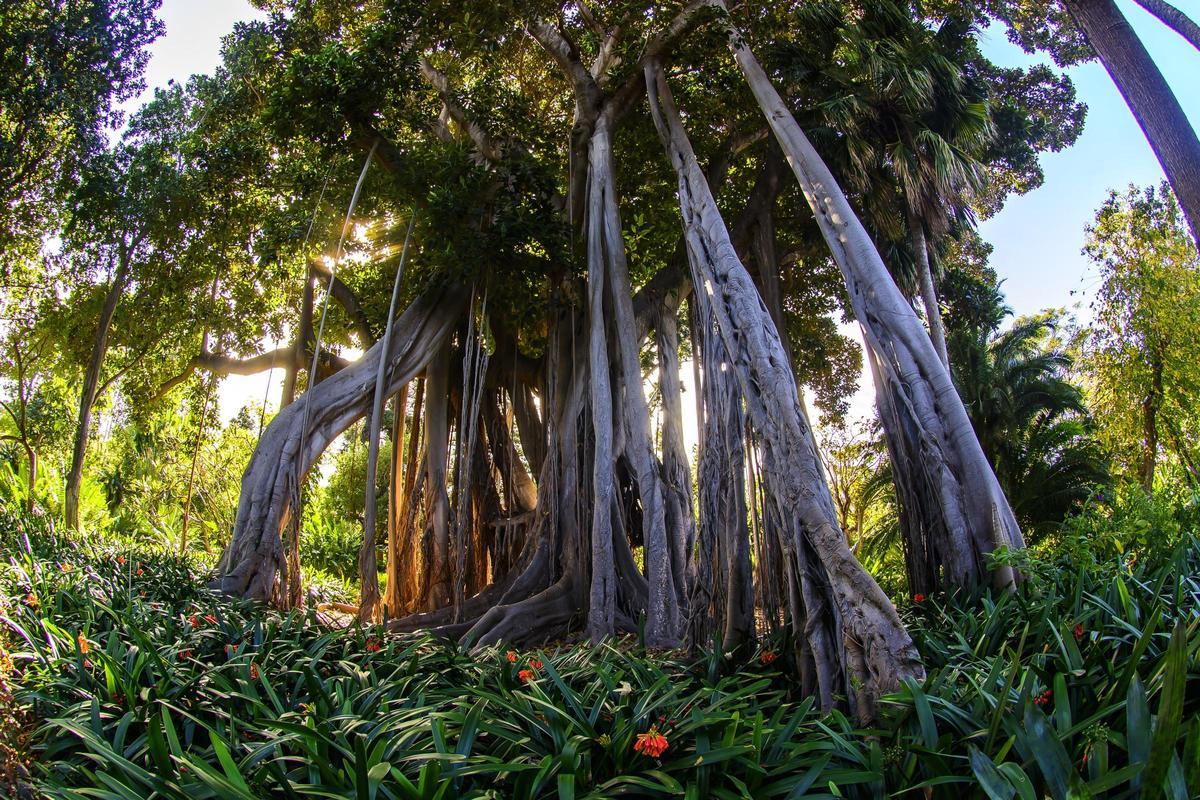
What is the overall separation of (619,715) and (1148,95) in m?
4.32

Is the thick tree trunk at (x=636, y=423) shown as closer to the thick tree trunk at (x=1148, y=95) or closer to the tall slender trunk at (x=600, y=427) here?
the tall slender trunk at (x=600, y=427)

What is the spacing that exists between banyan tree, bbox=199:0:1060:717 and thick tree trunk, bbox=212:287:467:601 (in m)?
0.02

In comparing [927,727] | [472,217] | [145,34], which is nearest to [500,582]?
[472,217]

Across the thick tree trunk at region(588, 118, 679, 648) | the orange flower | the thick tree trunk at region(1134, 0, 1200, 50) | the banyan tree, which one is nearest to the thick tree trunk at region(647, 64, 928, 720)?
the banyan tree

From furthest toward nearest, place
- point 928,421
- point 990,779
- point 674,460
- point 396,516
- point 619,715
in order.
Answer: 1. point 396,516
2. point 674,460
3. point 928,421
4. point 619,715
5. point 990,779

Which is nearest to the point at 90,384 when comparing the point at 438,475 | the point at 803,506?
the point at 438,475

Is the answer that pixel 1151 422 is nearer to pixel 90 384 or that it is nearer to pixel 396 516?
pixel 396 516

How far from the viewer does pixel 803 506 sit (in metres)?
3.03

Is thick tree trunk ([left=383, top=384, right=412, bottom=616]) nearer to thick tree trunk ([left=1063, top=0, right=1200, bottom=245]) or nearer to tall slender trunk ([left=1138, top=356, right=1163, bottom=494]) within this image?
thick tree trunk ([left=1063, top=0, right=1200, bottom=245])

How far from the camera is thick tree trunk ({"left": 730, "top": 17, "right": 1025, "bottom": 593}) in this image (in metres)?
3.96

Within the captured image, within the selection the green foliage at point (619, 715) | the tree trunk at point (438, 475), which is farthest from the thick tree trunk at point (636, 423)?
the tree trunk at point (438, 475)

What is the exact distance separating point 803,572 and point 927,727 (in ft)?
3.33

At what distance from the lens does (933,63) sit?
6.38 metres

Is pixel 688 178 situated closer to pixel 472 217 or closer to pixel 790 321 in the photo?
pixel 472 217
